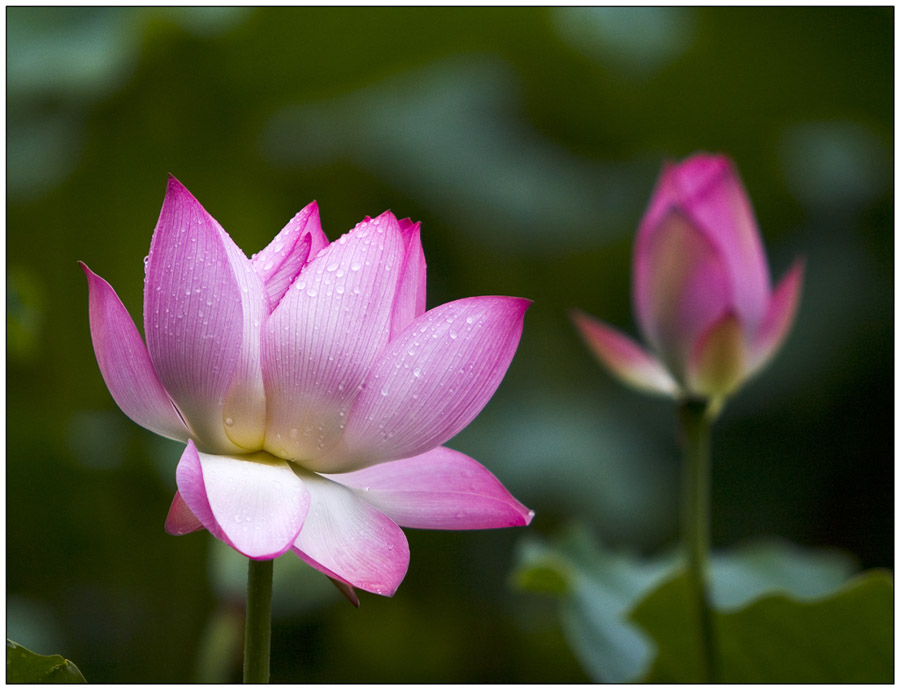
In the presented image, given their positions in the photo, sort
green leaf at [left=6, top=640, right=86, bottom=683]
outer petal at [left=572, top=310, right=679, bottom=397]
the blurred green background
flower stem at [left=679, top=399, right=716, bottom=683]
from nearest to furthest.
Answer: green leaf at [left=6, top=640, right=86, bottom=683] → flower stem at [left=679, top=399, right=716, bottom=683] → outer petal at [left=572, top=310, right=679, bottom=397] → the blurred green background

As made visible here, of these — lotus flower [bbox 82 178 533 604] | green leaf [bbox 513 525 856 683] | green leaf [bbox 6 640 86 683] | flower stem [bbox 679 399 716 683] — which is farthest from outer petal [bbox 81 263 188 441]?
green leaf [bbox 513 525 856 683]

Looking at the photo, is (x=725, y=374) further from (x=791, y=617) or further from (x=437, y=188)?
(x=437, y=188)

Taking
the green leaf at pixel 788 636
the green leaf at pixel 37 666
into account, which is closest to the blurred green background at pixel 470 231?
the green leaf at pixel 788 636

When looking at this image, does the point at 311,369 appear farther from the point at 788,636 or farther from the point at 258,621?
the point at 788,636

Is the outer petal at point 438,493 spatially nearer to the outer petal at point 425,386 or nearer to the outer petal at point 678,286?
the outer petal at point 425,386

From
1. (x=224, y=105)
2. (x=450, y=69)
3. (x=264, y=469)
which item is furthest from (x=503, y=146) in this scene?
(x=264, y=469)

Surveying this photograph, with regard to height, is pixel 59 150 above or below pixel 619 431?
above

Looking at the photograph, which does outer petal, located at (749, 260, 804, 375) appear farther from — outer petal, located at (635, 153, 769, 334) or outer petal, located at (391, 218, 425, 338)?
outer petal, located at (391, 218, 425, 338)
